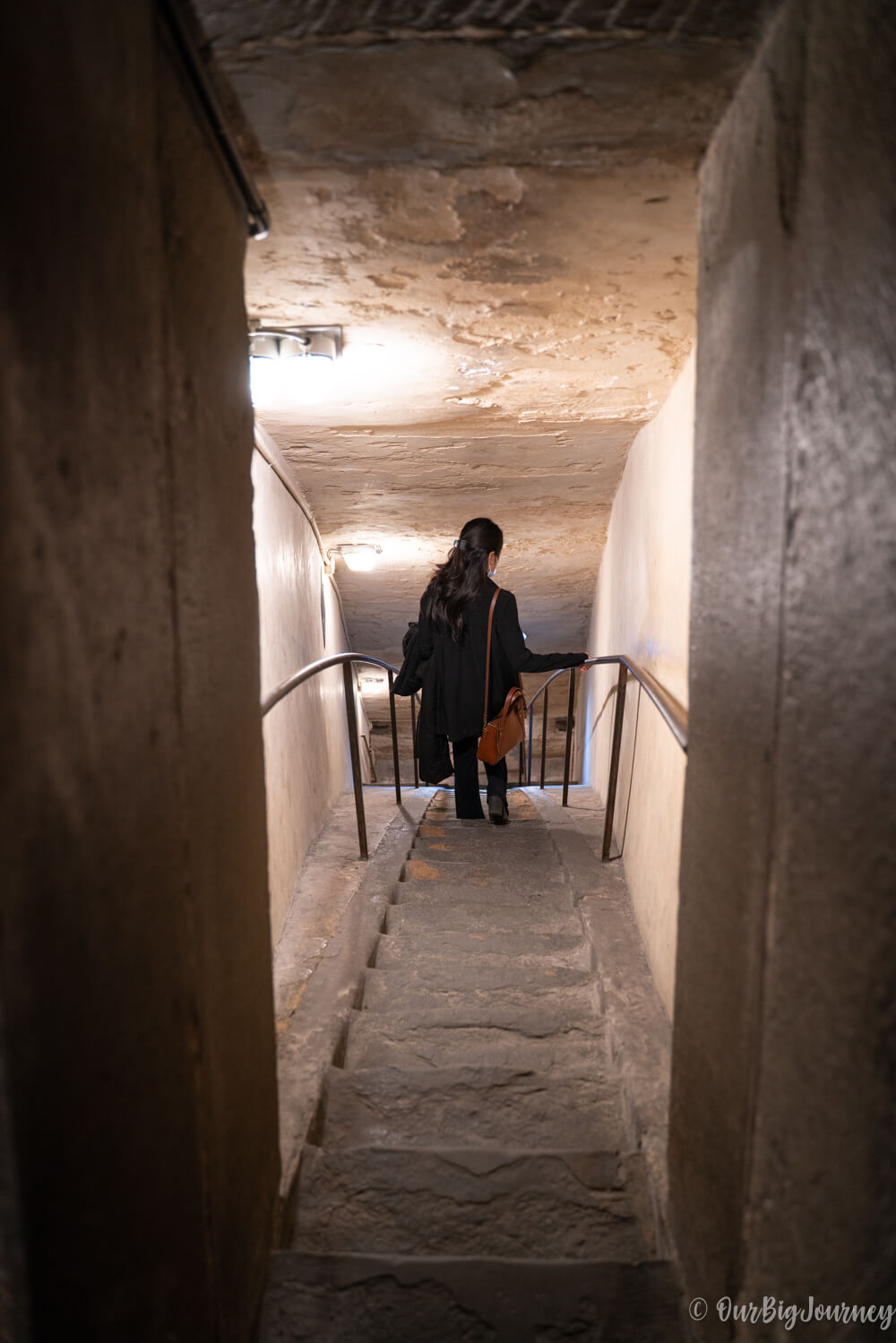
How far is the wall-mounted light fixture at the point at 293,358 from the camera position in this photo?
2.71m

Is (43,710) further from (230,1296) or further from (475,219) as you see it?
(475,219)

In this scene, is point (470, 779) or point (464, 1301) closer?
point (464, 1301)

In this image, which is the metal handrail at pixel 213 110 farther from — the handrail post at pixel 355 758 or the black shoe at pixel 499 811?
the black shoe at pixel 499 811

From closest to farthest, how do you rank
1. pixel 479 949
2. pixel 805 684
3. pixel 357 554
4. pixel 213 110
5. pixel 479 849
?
pixel 805 684 < pixel 213 110 < pixel 479 949 < pixel 479 849 < pixel 357 554

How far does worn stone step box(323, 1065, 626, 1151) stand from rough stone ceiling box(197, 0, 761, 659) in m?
2.31

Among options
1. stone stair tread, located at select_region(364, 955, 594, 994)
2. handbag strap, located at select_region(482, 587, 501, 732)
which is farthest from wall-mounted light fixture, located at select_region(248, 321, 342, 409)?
stone stair tread, located at select_region(364, 955, 594, 994)

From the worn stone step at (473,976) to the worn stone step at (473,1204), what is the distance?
0.74 m

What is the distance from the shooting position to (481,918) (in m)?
3.28

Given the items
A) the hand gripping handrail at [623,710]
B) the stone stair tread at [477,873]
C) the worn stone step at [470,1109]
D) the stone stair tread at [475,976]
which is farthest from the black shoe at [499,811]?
the worn stone step at [470,1109]

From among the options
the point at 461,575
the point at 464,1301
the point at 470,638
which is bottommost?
the point at 464,1301

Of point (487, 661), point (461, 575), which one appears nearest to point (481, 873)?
point (487, 661)

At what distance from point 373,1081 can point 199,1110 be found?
3.51 ft

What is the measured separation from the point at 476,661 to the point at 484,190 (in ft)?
9.41

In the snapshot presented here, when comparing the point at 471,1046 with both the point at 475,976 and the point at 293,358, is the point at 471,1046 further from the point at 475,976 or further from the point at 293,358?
the point at 293,358
